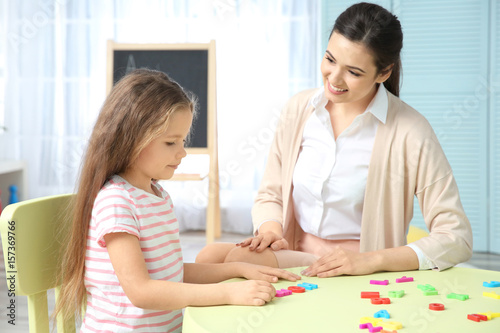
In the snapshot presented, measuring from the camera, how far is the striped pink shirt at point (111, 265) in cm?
A: 114

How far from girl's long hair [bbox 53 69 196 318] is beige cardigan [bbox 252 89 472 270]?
65 centimetres

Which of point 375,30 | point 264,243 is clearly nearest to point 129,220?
point 264,243

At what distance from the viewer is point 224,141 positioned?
4.89 metres

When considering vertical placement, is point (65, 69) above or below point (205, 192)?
above

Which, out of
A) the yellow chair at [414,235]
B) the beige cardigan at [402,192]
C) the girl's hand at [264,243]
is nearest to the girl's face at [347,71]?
the beige cardigan at [402,192]

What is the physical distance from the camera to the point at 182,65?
3994 millimetres

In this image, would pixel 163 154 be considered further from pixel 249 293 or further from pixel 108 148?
pixel 249 293

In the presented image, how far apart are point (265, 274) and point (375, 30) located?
754mm

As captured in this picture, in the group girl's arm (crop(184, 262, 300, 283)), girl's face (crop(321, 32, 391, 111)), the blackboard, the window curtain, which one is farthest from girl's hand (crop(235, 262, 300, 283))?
the window curtain

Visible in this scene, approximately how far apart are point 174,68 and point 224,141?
1.05m

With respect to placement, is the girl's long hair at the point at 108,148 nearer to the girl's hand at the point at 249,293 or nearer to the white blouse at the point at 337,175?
the girl's hand at the point at 249,293

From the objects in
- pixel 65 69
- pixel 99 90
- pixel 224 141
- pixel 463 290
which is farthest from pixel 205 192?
pixel 463 290

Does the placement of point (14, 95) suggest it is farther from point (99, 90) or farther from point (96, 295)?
point (96, 295)

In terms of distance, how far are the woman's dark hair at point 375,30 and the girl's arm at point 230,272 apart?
695 mm
